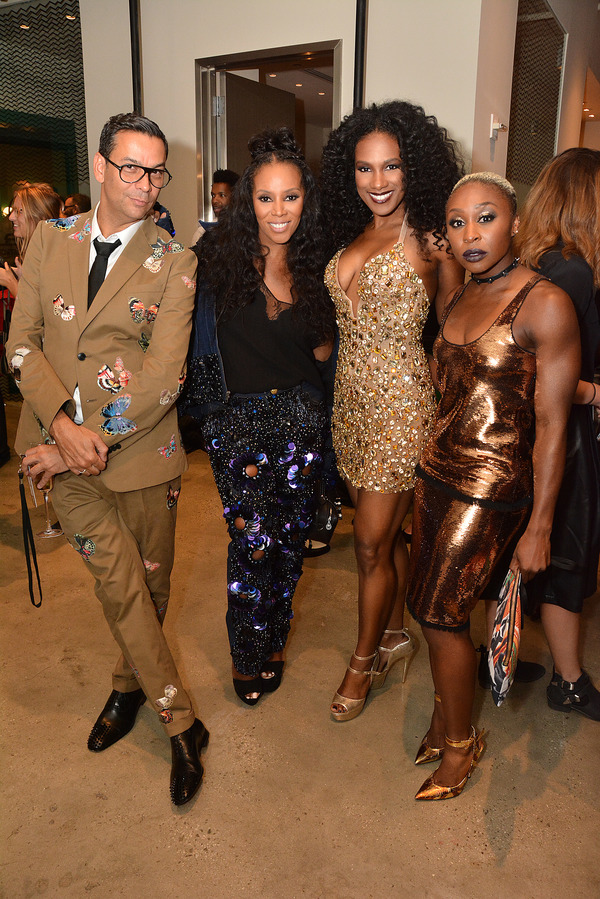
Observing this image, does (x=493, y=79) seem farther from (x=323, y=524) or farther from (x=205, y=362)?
(x=205, y=362)

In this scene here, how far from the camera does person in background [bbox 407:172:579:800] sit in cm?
168

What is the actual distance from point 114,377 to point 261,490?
1.91 feet

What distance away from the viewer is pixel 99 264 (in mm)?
1939

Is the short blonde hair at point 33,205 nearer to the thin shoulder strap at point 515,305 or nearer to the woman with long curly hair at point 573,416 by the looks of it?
the woman with long curly hair at point 573,416

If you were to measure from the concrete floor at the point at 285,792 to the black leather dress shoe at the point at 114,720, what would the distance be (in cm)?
3

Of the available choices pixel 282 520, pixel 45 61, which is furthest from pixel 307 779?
pixel 45 61

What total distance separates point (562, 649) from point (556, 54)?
17.5 feet

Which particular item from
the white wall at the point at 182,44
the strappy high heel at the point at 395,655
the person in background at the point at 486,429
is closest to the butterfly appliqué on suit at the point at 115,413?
the person in background at the point at 486,429

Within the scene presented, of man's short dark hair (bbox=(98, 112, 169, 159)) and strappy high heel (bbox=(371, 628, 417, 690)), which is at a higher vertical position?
man's short dark hair (bbox=(98, 112, 169, 159))

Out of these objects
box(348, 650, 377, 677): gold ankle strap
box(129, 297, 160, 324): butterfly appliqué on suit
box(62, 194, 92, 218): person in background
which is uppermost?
box(62, 194, 92, 218): person in background

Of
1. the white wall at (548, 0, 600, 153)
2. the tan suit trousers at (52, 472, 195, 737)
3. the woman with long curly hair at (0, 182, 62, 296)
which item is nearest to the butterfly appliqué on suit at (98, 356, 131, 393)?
the tan suit trousers at (52, 472, 195, 737)

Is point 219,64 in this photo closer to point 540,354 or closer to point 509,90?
point 509,90

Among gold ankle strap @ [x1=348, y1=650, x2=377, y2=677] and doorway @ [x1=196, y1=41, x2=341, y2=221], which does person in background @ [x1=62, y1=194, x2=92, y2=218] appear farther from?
gold ankle strap @ [x1=348, y1=650, x2=377, y2=677]

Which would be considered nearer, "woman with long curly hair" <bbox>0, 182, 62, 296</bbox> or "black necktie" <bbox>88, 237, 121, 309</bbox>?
"black necktie" <bbox>88, 237, 121, 309</bbox>
